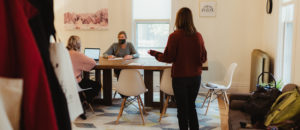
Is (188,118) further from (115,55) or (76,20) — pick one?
(76,20)

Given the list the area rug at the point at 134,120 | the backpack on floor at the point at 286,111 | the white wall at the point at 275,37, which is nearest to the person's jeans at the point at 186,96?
the area rug at the point at 134,120

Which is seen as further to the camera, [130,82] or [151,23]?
[151,23]

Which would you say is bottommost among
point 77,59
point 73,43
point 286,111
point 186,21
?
point 286,111

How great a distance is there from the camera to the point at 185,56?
9.82 feet

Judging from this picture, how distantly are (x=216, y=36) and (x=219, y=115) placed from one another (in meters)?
2.00

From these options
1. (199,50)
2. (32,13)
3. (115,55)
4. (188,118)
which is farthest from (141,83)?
(32,13)

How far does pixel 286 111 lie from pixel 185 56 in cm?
104

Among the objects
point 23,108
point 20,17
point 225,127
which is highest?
point 20,17

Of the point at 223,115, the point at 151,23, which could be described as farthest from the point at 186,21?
the point at 151,23

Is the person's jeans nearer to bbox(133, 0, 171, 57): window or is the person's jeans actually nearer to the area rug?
the area rug

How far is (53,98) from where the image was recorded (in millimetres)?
1033

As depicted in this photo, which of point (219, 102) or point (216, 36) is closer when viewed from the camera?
point (219, 102)

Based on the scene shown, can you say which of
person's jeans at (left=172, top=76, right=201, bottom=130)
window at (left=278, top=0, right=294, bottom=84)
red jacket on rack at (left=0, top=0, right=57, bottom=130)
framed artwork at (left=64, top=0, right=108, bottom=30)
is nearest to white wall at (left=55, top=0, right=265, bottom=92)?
framed artwork at (left=64, top=0, right=108, bottom=30)

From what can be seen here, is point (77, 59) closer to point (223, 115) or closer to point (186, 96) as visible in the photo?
point (186, 96)
